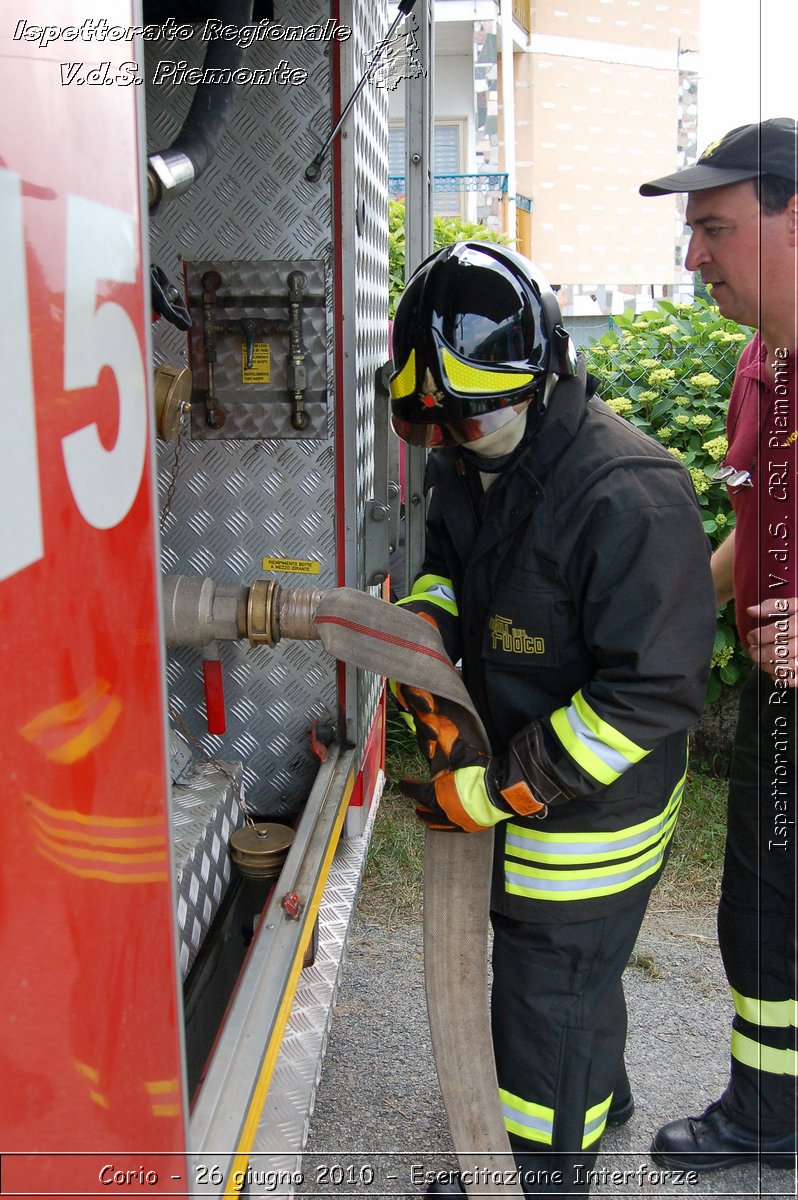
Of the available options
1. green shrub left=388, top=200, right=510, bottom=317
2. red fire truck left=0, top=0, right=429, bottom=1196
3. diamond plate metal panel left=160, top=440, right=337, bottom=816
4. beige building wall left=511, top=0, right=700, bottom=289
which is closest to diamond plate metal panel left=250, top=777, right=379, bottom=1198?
red fire truck left=0, top=0, right=429, bottom=1196

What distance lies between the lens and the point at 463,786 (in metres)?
2.10

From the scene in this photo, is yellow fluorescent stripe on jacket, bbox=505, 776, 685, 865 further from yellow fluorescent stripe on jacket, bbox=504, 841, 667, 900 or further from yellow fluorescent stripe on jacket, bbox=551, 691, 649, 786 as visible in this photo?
yellow fluorescent stripe on jacket, bbox=551, 691, 649, 786

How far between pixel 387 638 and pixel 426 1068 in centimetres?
158

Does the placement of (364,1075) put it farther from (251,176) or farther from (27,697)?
(251,176)

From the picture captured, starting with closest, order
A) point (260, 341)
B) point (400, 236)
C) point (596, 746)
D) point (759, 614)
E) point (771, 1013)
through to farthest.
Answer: point (596, 746) → point (759, 614) → point (771, 1013) → point (260, 341) → point (400, 236)

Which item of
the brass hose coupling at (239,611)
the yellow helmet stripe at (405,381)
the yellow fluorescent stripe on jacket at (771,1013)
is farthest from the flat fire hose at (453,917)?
the yellow fluorescent stripe on jacket at (771,1013)

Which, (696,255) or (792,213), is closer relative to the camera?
(792,213)

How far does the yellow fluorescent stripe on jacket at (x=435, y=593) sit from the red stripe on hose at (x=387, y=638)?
21 centimetres

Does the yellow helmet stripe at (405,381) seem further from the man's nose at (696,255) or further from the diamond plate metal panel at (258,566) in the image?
the diamond plate metal panel at (258,566)

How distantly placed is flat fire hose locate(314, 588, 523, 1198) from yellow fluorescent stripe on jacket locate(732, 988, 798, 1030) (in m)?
0.77

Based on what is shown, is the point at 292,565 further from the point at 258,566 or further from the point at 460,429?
the point at 460,429

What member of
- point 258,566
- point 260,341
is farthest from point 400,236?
point 258,566

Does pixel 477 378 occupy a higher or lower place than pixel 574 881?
higher

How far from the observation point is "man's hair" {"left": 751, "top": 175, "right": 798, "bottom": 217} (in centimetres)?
214
